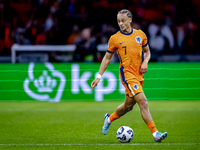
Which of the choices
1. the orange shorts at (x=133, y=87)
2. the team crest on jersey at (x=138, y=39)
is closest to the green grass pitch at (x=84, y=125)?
the orange shorts at (x=133, y=87)

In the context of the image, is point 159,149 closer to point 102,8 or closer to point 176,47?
point 176,47

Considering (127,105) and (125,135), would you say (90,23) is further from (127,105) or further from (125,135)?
(125,135)

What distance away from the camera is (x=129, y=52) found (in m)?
5.81

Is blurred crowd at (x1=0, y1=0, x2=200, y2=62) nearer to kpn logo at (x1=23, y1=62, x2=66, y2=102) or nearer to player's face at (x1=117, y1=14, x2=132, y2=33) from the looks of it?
kpn logo at (x1=23, y1=62, x2=66, y2=102)

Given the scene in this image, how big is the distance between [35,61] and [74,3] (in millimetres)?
3851

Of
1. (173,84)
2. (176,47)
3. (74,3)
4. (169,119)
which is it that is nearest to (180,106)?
(173,84)

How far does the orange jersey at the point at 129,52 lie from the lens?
5820mm

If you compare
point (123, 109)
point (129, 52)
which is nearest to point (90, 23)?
point (123, 109)

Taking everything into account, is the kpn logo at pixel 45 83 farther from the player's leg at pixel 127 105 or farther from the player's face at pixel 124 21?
the player's face at pixel 124 21

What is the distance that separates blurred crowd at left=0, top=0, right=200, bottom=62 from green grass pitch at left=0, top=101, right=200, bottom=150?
306 cm

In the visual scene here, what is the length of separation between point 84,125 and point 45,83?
4.82 m

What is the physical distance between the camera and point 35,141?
6.12 metres

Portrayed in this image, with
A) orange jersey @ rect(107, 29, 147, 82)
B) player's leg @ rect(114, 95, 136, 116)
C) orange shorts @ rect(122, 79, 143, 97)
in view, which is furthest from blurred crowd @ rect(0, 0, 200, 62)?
orange shorts @ rect(122, 79, 143, 97)

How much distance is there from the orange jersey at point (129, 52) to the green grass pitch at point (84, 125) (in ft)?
3.45
